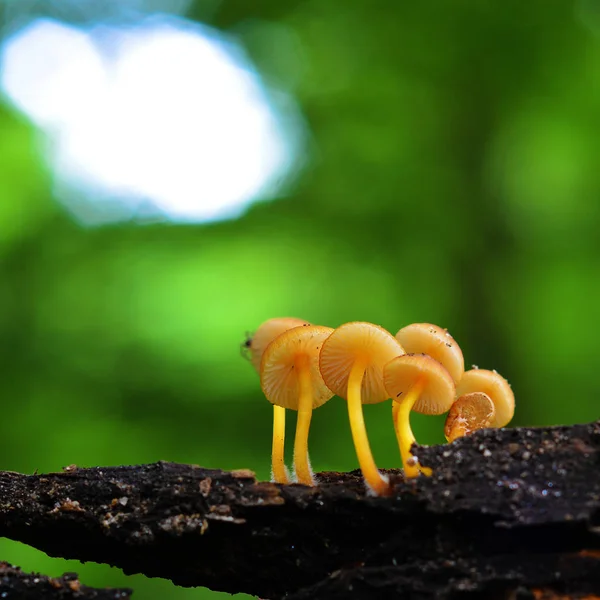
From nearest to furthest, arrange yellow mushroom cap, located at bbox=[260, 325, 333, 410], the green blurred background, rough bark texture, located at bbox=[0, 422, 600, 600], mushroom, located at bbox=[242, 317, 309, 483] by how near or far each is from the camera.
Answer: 1. rough bark texture, located at bbox=[0, 422, 600, 600]
2. yellow mushroom cap, located at bbox=[260, 325, 333, 410]
3. mushroom, located at bbox=[242, 317, 309, 483]
4. the green blurred background

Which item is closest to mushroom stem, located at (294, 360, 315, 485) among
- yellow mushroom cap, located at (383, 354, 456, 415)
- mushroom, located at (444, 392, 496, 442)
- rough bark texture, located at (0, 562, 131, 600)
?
yellow mushroom cap, located at (383, 354, 456, 415)

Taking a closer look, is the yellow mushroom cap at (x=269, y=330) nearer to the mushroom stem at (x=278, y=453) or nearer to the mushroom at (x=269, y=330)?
the mushroom at (x=269, y=330)

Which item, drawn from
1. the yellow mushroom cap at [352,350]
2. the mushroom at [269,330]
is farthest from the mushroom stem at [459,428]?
the mushroom at [269,330]

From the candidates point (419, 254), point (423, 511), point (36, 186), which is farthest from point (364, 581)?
point (36, 186)

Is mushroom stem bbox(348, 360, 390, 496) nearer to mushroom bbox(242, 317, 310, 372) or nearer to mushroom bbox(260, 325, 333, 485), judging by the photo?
mushroom bbox(260, 325, 333, 485)

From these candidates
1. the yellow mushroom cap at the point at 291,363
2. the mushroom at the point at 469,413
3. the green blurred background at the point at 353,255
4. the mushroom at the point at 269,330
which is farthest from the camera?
the green blurred background at the point at 353,255

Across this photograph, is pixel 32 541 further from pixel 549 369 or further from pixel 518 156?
pixel 518 156
